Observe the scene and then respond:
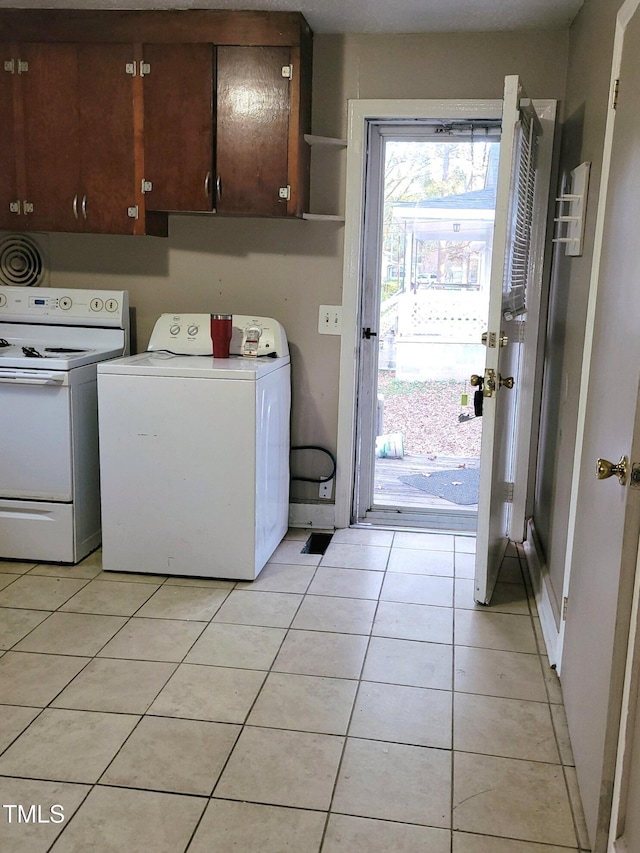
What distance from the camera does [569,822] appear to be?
6.13 ft

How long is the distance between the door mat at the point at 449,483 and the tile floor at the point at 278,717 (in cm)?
88

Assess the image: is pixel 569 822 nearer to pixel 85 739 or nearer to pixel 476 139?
pixel 85 739

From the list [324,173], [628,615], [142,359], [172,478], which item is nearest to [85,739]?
[172,478]

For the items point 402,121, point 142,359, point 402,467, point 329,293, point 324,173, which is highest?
point 402,121

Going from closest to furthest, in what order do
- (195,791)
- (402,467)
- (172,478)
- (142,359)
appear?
(195,791), (172,478), (142,359), (402,467)

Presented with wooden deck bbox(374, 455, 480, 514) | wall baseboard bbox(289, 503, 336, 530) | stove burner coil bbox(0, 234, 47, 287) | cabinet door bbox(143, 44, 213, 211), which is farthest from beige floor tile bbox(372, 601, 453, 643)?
stove burner coil bbox(0, 234, 47, 287)

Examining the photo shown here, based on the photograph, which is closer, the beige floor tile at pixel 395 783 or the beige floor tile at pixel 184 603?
the beige floor tile at pixel 395 783

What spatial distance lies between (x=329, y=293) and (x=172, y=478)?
47.7 inches

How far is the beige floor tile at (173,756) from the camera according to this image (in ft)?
6.47

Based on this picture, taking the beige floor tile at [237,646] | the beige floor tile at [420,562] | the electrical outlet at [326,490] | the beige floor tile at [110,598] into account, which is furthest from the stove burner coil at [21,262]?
the beige floor tile at [420,562]

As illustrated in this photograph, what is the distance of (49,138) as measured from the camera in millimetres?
3508

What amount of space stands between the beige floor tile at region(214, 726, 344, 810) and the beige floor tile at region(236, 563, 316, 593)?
40.1 inches

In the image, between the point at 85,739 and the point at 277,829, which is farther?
the point at 85,739

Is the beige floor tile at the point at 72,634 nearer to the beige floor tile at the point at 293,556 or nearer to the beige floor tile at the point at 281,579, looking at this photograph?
the beige floor tile at the point at 281,579
